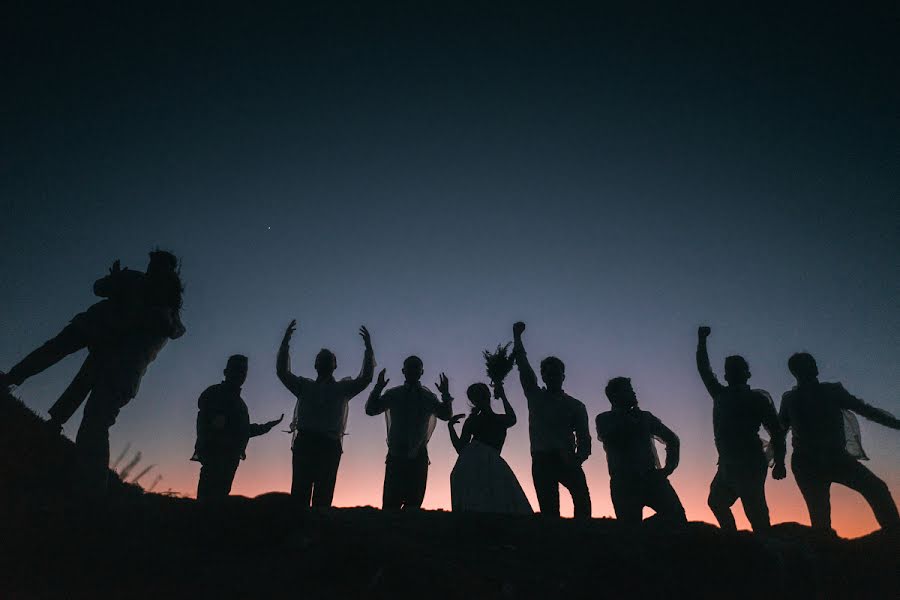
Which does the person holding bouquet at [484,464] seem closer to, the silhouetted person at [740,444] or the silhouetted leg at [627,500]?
the silhouetted leg at [627,500]

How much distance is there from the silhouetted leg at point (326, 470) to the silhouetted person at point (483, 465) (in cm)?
145

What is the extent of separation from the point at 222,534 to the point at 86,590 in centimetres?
83

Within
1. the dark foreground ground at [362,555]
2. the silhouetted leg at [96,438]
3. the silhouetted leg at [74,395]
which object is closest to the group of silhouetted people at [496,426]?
the silhouetted leg at [74,395]

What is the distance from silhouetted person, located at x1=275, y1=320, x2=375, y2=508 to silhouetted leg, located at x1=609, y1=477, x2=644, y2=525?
3360 mm

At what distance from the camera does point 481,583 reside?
3.34 m

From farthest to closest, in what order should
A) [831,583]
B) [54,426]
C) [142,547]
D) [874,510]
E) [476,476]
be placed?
[476,476] → [874,510] → [54,426] → [831,583] → [142,547]

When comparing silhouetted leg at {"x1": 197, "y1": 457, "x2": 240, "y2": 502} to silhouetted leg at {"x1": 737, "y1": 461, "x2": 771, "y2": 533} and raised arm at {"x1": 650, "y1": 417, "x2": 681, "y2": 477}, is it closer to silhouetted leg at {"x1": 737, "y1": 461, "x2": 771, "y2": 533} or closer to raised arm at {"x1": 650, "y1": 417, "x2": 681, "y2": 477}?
raised arm at {"x1": 650, "y1": 417, "x2": 681, "y2": 477}

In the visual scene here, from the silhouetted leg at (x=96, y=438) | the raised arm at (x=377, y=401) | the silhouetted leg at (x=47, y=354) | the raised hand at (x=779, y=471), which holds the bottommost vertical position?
the silhouetted leg at (x=96, y=438)

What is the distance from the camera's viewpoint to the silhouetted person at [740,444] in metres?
6.11

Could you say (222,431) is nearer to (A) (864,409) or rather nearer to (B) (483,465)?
(B) (483,465)

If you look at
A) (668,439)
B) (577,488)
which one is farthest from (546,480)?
(668,439)

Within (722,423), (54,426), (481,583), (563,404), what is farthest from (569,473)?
(54,426)

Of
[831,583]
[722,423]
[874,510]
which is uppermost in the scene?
[722,423]

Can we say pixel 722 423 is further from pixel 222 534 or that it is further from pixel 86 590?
pixel 86 590
